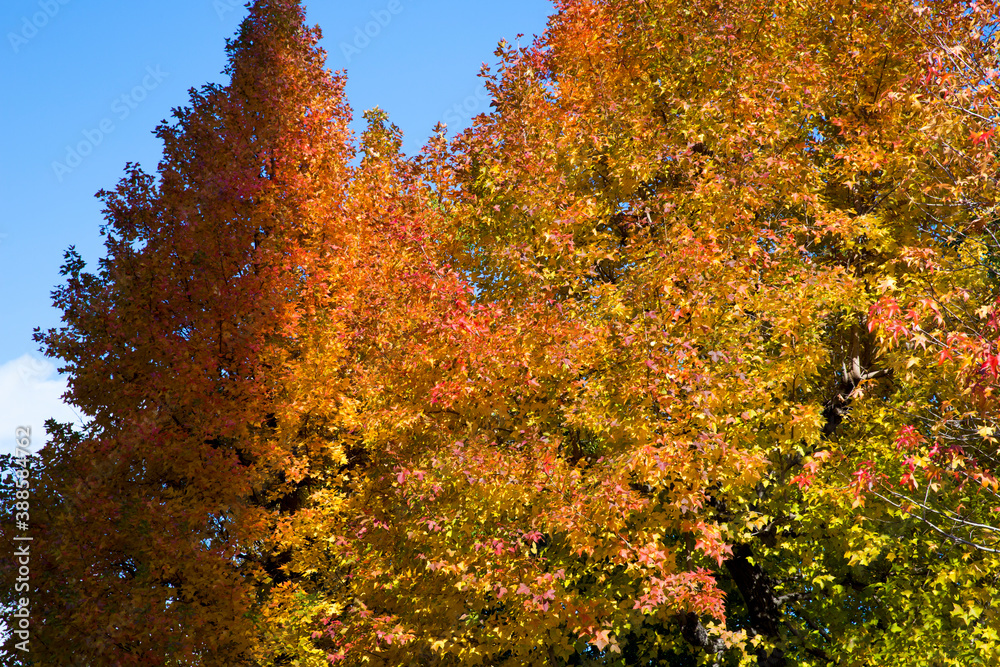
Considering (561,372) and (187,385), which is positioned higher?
(187,385)

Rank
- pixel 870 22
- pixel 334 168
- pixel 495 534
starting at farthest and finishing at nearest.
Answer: pixel 334 168
pixel 870 22
pixel 495 534

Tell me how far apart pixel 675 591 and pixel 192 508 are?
6.85m

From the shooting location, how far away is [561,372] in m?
9.63

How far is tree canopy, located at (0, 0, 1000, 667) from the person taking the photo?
9.07m

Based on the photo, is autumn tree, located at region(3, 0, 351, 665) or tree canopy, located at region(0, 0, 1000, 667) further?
autumn tree, located at region(3, 0, 351, 665)

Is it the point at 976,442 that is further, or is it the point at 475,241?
the point at 475,241

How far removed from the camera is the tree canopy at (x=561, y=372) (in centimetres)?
907

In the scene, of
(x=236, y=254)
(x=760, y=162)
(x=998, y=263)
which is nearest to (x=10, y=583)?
(x=236, y=254)

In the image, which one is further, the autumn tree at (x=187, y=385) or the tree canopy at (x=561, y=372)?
the autumn tree at (x=187, y=385)

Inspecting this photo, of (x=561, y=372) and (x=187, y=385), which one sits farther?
(x=187, y=385)

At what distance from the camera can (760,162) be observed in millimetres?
10516

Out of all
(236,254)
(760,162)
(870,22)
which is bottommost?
(760,162)

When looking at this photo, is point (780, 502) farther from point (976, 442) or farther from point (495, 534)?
point (495, 534)

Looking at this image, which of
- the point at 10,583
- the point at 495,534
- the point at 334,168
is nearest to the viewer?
the point at 495,534
